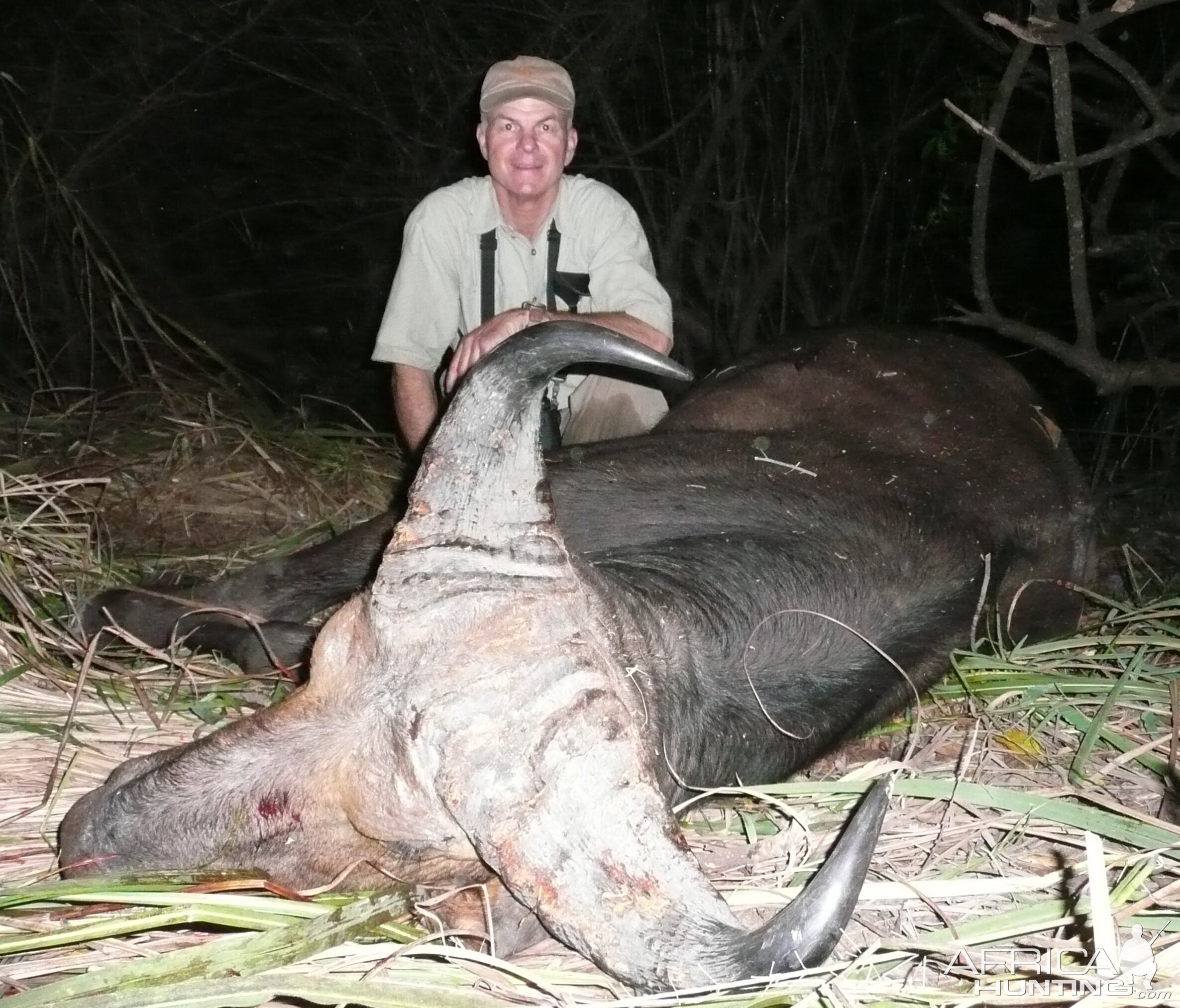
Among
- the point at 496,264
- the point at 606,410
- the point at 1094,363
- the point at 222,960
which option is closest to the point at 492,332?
the point at 496,264

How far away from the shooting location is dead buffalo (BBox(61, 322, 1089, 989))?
1696mm

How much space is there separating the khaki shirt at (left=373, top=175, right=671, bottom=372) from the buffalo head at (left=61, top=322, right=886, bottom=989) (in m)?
2.41

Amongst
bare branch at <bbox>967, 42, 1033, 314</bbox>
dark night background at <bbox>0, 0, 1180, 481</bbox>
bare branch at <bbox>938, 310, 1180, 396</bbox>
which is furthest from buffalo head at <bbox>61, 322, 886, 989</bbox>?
dark night background at <bbox>0, 0, 1180, 481</bbox>

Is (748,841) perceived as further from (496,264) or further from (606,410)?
(496,264)

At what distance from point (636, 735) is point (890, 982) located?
21.7 inches

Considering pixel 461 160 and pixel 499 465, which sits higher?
pixel 461 160

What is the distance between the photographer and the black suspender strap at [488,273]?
4.20m

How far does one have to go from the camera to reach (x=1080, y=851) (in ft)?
7.77

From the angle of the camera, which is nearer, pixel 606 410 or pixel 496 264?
pixel 496 264

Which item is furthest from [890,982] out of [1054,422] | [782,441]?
[1054,422]

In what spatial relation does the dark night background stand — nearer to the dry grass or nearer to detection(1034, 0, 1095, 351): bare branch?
detection(1034, 0, 1095, 351): bare branch

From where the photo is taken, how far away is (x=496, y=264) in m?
4.30

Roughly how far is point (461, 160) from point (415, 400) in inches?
124

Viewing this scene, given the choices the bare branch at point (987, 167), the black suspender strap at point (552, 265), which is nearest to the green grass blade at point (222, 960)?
the black suspender strap at point (552, 265)
